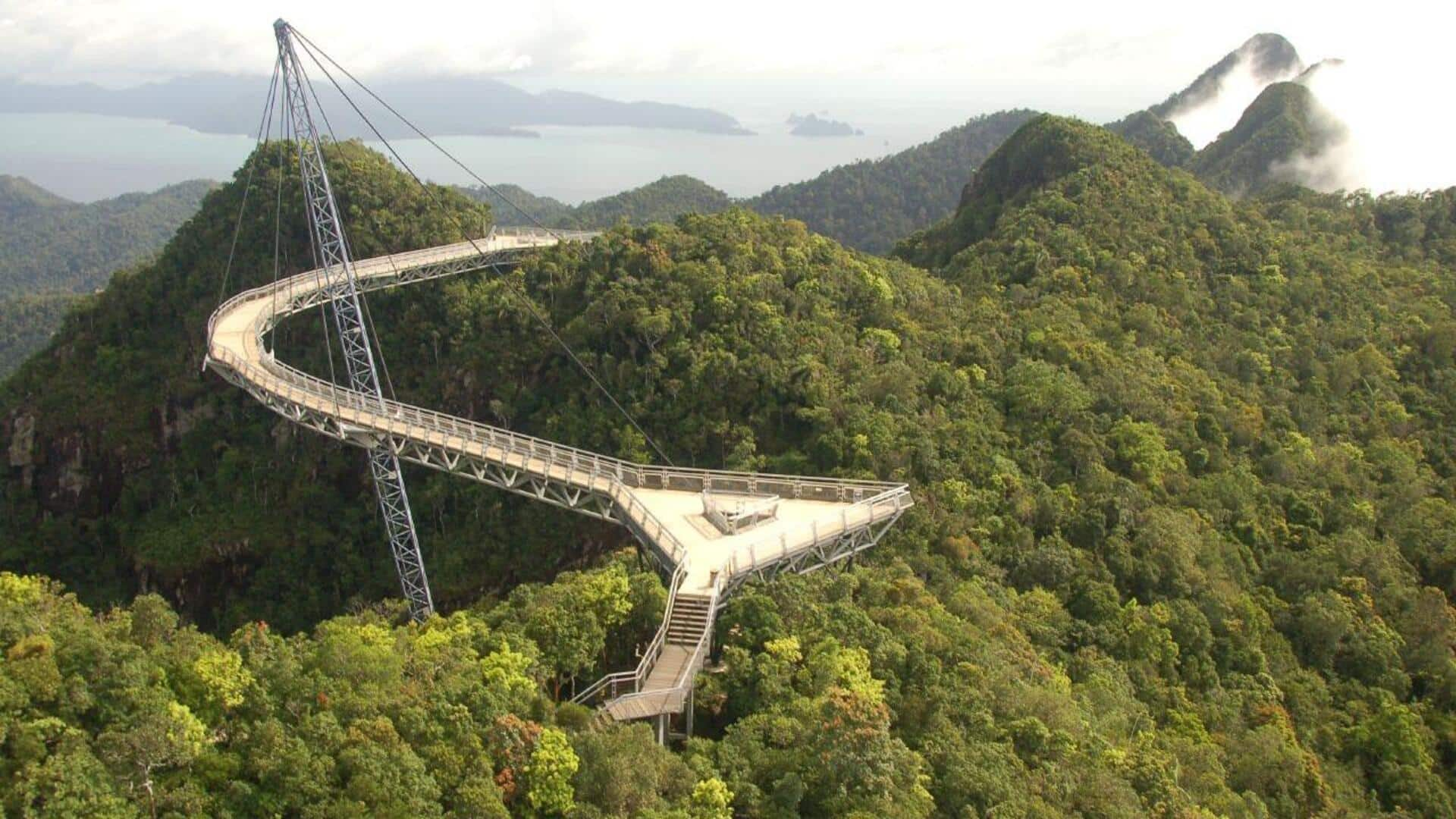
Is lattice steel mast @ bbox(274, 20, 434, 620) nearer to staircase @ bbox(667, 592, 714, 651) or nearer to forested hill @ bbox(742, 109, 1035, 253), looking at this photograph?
staircase @ bbox(667, 592, 714, 651)

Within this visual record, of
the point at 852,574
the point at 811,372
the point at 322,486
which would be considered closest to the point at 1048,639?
the point at 852,574

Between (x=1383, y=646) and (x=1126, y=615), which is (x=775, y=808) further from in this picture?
(x=1383, y=646)

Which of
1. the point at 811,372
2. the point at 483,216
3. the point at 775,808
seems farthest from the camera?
the point at 483,216

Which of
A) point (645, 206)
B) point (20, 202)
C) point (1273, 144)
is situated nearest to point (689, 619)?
point (1273, 144)

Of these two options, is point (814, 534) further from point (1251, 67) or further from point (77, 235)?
point (77, 235)

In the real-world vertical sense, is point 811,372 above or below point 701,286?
below
